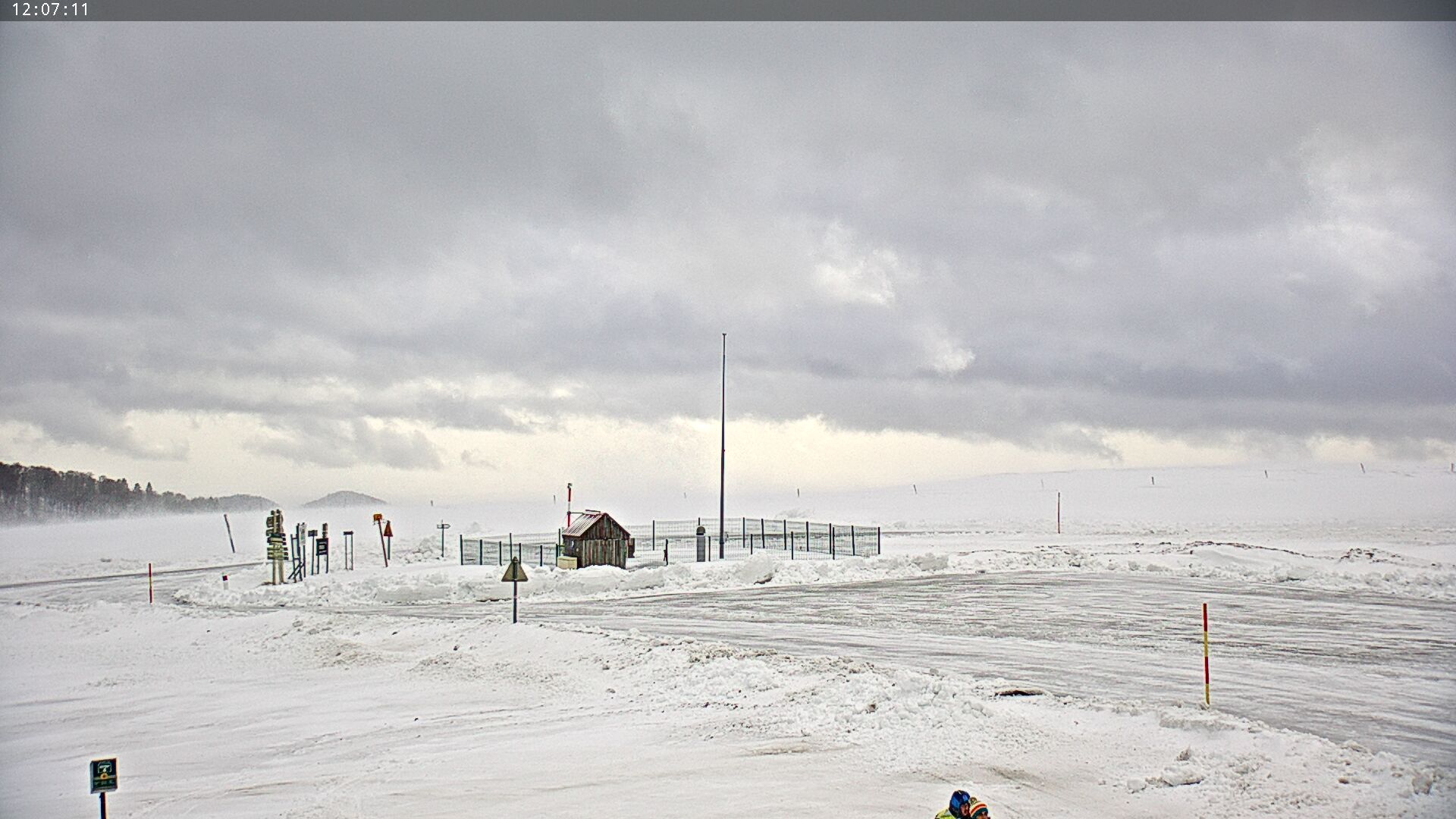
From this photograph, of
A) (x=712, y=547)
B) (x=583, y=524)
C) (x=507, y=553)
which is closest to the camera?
(x=583, y=524)

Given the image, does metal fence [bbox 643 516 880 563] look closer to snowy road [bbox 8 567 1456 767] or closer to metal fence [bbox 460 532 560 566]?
metal fence [bbox 460 532 560 566]

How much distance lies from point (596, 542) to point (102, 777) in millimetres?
26554

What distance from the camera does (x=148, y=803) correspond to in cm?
983

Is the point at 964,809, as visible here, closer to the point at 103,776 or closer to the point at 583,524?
the point at 103,776

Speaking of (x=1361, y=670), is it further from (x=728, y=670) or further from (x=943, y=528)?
(x=943, y=528)

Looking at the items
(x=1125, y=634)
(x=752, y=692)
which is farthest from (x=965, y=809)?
(x=1125, y=634)

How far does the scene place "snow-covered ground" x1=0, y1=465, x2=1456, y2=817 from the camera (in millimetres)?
9430

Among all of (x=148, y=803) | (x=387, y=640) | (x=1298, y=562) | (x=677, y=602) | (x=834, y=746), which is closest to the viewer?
(x=148, y=803)

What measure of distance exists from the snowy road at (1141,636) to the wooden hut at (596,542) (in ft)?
23.8

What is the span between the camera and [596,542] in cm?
3397

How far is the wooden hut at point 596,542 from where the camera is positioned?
111 ft

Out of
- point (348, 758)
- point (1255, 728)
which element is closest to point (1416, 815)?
point (1255, 728)

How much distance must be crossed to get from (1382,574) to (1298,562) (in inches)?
121

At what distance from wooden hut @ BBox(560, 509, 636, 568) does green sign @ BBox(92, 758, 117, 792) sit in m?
25.8
